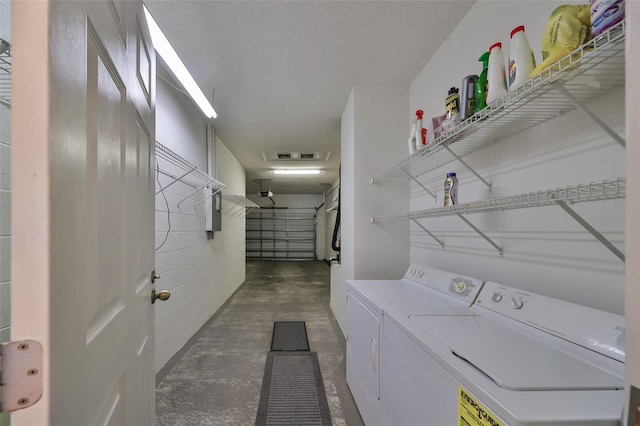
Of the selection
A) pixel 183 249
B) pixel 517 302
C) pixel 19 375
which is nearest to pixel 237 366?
pixel 183 249

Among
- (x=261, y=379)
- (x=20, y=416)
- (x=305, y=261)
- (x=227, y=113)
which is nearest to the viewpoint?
(x=20, y=416)

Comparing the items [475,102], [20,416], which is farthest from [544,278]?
[20,416]

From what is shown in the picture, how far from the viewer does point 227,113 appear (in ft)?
10.9

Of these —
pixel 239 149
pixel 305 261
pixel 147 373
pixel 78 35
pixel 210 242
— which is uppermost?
pixel 239 149

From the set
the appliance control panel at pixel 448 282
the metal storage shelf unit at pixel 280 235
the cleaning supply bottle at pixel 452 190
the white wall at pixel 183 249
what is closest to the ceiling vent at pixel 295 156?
the white wall at pixel 183 249

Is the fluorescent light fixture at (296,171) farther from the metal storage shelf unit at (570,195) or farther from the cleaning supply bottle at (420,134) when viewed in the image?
the metal storage shelf unit at (570,195)

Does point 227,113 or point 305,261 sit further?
point 305,261

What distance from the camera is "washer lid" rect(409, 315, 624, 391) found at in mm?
729

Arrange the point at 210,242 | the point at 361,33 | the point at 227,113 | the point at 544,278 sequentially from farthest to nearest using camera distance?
the point at 210,242 < the point at 227,113 < the point at 361,33 < the point at 544,278

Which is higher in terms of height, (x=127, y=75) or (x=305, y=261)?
(x=127, y=75)

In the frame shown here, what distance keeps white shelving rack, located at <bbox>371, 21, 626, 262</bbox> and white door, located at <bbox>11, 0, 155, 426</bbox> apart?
1.08m

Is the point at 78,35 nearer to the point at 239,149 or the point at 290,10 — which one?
the point at 290,10

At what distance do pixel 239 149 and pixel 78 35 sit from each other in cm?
453

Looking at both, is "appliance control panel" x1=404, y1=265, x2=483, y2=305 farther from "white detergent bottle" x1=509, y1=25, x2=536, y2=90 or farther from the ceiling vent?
the ceiling vent
